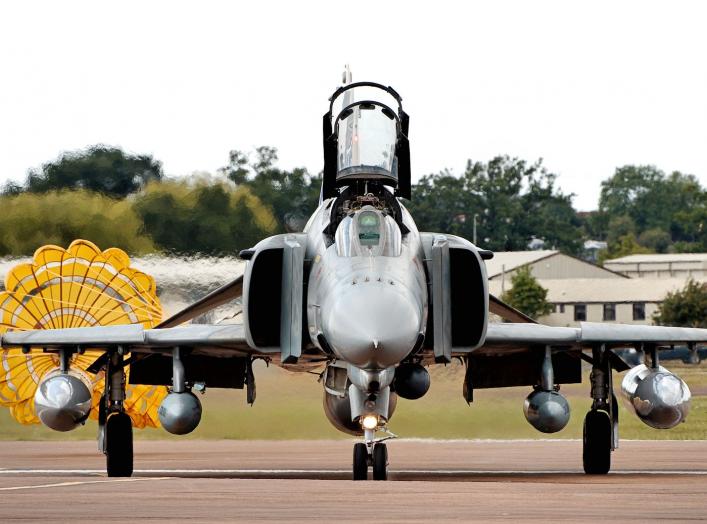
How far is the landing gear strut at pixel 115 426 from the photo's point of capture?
48.7 ft

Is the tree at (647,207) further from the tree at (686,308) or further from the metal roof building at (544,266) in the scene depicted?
the tree at (686,308)

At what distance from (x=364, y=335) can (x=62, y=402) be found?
4.47 meters

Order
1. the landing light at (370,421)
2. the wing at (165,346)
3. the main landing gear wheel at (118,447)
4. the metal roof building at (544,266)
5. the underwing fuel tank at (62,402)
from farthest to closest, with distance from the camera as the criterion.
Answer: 1. the metal roof building at (544,266)
2. the main landing gear wheel at (118,447)
3. the underwing fuel tank at (62,402)
4. the wing at (165,346)
5. the landing light at (370,421)

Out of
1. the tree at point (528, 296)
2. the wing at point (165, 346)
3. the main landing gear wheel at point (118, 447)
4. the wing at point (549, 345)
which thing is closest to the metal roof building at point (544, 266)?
the tree at point (528, 296)

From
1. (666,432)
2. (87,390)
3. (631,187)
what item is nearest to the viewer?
(87,390)

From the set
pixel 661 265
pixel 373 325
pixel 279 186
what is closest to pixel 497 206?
pixel 661 265

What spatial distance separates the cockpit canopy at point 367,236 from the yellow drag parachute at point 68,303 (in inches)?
293

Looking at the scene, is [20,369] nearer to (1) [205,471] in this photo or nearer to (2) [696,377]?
(1) [205,471]

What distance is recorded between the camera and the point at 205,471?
51.6ft

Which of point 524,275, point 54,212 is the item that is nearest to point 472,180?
point 524,275

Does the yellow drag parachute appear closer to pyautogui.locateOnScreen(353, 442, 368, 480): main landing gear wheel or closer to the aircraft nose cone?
pyautogui.locateOnScreen(353, 442, 368, 480): main landing gear wheel

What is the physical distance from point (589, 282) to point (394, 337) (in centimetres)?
5195

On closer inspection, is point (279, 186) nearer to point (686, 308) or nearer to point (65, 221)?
point (65, 221)

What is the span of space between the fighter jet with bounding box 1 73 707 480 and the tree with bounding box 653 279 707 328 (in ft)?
106
